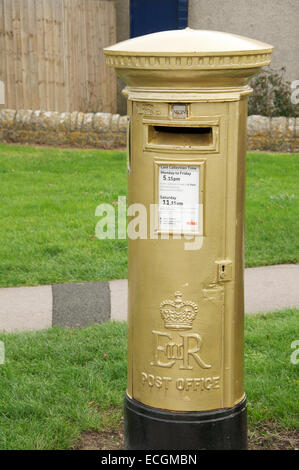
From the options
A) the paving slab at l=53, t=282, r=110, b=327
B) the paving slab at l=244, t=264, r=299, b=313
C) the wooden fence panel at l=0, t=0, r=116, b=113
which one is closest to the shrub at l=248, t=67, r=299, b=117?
the wooden fence panel at l=0, t=0, r=116, b=113

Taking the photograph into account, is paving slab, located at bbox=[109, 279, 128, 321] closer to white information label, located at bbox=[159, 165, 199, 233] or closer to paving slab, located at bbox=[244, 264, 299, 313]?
paving slab, located at bbox=[244, 264, 299, 313]

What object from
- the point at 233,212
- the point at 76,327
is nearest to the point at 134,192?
the point at 233,212

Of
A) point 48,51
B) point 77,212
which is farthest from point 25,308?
point 48,51

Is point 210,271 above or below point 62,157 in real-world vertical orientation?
above

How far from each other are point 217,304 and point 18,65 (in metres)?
9.00

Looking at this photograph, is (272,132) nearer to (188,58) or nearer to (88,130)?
(88,130)

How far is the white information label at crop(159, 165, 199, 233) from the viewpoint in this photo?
316 cm

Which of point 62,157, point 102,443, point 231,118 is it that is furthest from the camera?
point 62,157

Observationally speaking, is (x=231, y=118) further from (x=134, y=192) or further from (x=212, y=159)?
(x=134, y=192)

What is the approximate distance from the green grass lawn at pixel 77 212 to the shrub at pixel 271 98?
4.38 ft

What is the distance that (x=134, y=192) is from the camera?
3.30m

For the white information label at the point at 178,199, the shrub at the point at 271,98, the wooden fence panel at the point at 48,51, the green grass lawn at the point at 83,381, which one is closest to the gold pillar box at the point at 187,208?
the white information label at the point at 178,199

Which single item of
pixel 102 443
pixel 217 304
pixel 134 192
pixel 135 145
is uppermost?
pixel 135 145
